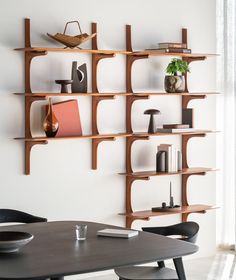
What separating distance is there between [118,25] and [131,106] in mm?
676

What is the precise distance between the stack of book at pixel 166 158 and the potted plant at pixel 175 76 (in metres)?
0.48

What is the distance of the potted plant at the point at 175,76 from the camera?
241 inches

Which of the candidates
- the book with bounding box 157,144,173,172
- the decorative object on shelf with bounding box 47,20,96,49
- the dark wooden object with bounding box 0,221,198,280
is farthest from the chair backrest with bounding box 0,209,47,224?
the book with bounding box 157,144,173,172

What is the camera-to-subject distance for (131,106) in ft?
19.9

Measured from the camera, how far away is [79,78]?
18.5 feet

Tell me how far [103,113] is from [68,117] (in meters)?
0.41

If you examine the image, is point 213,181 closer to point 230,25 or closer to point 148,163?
point 148,163

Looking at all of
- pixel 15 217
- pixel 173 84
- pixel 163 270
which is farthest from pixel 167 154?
pixel 163 270

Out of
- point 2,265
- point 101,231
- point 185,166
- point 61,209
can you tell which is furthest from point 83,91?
point 2,265

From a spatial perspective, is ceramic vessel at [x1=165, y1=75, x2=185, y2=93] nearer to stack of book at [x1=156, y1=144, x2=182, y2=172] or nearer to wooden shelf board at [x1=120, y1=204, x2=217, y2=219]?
stack of book at [x1=156, y1=144, x2=182, y2=172]

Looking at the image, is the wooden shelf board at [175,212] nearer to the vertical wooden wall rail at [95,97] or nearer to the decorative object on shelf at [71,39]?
the vertical wooden wall rail at [95,97]

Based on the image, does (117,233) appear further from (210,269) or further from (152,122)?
(210,269)

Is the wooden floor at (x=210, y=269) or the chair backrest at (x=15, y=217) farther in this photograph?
the wooden floor at (x=210, y=269)

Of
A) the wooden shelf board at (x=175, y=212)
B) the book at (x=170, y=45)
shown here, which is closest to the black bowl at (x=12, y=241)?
the wooden shelf board at (x=175, y=212)
